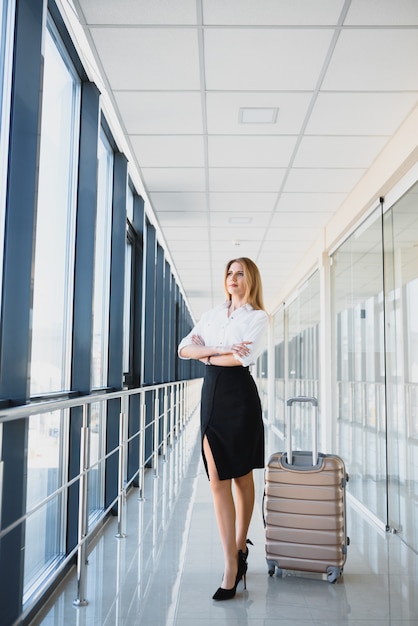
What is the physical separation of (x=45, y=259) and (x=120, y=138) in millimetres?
1774

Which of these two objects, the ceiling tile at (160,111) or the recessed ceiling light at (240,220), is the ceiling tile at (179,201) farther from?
the ceiling tile at (160,111)

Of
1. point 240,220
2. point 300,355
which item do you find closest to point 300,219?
point 240,220

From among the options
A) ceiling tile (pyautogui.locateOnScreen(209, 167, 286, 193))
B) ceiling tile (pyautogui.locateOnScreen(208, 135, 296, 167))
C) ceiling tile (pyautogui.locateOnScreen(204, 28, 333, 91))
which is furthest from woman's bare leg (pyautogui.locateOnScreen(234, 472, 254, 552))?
ceiling tile (pyautogui.locateOnScreen(209, 167, 286, 193))

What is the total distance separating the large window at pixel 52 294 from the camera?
8.57ft

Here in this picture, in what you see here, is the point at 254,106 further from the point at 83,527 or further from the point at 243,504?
the point at 83,527

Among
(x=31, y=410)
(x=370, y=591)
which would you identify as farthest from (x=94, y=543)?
(x=31, y=410)

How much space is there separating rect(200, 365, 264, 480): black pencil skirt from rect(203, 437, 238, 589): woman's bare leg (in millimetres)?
37

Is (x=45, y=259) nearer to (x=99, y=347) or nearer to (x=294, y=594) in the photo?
(x=99, y=347)

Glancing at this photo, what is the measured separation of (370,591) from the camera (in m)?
2.61

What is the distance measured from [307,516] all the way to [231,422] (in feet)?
1.98

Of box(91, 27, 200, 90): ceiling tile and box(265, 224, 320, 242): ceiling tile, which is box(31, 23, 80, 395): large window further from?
box(265, 224, 320, 242): ceiling tile

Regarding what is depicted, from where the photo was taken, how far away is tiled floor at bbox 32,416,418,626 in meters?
2.30

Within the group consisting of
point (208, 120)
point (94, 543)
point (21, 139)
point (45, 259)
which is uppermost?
point (208, 120)

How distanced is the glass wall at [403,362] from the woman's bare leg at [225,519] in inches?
52.4
